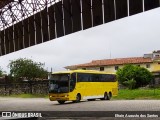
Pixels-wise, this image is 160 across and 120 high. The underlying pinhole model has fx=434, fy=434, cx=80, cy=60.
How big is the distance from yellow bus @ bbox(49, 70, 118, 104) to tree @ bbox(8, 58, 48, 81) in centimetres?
2814

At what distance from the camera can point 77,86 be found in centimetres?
3338

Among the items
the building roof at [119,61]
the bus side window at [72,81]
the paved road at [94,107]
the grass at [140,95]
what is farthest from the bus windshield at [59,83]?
the building roof at [119,61]

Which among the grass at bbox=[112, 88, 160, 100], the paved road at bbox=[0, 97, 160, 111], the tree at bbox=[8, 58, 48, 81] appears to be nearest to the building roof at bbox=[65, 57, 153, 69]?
the tree at bbox=[8, 58, 48, 81]

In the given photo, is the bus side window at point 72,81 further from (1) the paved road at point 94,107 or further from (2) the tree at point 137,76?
(2) the tree at point 137,76

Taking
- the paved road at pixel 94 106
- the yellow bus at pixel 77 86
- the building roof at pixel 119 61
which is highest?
the building roof at pixel 119 61

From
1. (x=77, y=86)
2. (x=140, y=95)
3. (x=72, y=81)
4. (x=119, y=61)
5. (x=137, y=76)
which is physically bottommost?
(x=140, y=95)

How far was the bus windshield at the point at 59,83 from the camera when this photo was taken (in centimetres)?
3254

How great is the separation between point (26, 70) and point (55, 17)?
128 feet

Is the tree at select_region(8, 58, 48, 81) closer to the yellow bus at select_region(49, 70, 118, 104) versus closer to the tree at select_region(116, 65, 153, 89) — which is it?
the tree at select_region(116, 65, 153, 89)

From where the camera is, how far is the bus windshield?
1281 inches

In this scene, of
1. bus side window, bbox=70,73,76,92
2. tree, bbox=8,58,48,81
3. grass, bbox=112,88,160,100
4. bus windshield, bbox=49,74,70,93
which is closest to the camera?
bus windshield, bbox=49,74,70,93

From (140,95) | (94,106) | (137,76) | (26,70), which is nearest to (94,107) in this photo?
(94,106)

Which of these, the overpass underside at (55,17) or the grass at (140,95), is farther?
the grass at (140,95)

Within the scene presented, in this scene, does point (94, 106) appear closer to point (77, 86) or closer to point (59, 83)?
point (59, 83)
